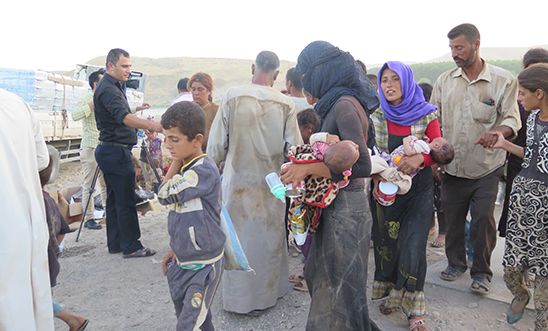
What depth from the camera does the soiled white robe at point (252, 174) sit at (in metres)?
3.51

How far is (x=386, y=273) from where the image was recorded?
3.49 metres

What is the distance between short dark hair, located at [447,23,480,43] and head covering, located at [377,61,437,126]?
0.82 meters

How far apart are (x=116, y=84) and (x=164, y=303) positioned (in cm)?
235

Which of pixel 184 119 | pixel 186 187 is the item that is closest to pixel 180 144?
pixel 184 119

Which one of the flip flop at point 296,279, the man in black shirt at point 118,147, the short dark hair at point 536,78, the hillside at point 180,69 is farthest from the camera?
the hillside at point 180,69

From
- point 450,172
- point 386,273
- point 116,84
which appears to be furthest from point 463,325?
point 116,84

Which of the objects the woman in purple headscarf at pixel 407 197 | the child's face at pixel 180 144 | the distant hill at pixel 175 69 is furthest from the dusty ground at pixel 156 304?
the distant hill at pixel 175 69

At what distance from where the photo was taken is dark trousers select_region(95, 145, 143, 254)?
480 centimetres

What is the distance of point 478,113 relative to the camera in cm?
382

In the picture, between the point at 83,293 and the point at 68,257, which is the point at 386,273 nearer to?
the point at 83,293

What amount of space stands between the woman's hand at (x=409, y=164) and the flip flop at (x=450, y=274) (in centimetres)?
157

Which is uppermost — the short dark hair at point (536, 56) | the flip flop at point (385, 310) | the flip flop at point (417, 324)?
the short dark hair at point (536, 56)

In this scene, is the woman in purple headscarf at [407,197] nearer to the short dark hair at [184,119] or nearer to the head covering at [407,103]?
the head covering at [407,103]

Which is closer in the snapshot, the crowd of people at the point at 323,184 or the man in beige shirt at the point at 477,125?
the crowd of people at the point at 323,184
